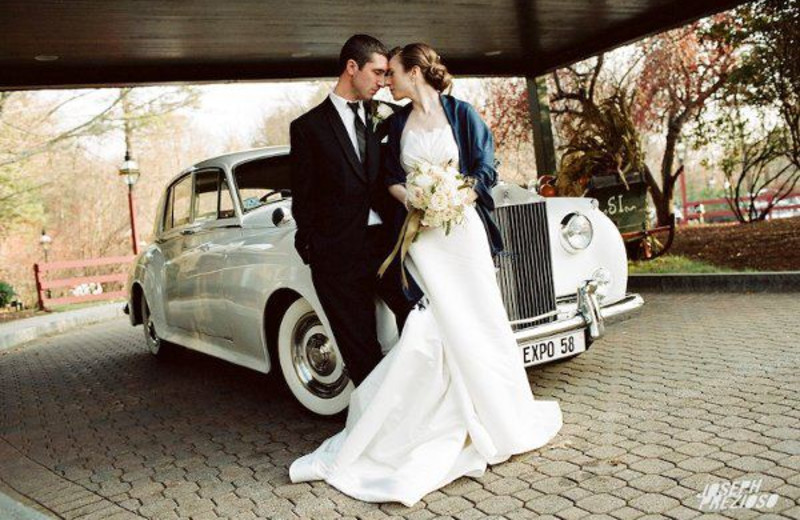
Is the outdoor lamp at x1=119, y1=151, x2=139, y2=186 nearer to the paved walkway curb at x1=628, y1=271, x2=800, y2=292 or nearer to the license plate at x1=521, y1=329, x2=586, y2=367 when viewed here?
the paved walkway curb at x1=628, y1=271, x2=800, y2=292

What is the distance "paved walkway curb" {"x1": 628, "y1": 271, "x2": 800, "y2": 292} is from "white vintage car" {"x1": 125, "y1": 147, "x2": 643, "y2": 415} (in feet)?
12.6

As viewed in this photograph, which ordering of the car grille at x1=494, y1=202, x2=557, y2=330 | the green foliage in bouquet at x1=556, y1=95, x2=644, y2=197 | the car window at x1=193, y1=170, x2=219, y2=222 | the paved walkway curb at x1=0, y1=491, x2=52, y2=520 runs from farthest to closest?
the green foliage in bouquet at x1=556, y1=95, x2=644, y2=197 → the car window at x1=193, y1=170, x2=219, y2=222 → the car grille at x1=494, y1=202, x2=557, y2=330 → the paved walkway curb at x1=0, y1=491, x2=52, y2=520

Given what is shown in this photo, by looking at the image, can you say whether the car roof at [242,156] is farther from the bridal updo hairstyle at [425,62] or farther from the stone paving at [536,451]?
the bridal updo hairstyle at [425,62]

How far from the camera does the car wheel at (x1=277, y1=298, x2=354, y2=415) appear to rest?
4.75 meters

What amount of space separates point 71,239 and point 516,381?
26932mm

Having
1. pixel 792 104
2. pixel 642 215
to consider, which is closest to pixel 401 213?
pixel 642 215

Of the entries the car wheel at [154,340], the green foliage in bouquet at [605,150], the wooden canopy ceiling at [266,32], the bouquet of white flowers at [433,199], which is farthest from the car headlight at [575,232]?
the green foliage in bouquet at [605,150]

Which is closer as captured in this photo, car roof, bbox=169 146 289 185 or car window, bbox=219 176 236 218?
car window, bbox=219 176 236 218

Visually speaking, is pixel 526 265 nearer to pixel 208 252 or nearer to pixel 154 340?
pixel 208 252

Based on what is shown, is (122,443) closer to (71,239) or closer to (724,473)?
(724,473)

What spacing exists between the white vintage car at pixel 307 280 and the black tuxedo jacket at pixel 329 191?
1.34 ft

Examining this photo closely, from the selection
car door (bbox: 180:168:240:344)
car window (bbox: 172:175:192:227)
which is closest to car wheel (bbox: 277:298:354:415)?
car door (bbox: 180:168:240:344)

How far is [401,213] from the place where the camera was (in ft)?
13.9

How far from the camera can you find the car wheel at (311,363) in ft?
15.6
